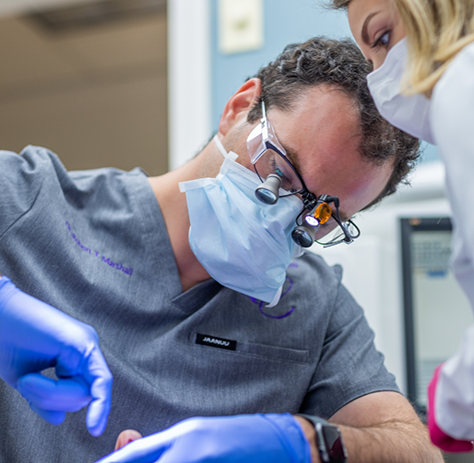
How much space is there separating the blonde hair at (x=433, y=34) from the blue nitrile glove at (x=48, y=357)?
1.86 ft

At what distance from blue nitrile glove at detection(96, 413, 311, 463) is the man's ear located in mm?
703

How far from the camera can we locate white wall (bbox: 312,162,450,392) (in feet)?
5.24

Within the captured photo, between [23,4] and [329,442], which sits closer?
[329,442]

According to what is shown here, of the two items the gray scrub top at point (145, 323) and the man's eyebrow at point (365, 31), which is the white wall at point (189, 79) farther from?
the man's eyebrow at point (365, 31)

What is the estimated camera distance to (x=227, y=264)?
1017 millimetres

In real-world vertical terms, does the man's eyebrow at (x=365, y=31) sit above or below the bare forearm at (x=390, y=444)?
above

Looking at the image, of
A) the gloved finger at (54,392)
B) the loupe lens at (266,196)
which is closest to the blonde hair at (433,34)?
the loupe lens at (266,196)

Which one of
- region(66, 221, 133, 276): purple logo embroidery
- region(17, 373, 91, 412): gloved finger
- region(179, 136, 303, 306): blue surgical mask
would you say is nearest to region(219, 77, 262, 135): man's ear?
region(179, 136, 303, 306): blue surgical mask

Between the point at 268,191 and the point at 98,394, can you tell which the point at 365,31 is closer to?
the point at 268,191

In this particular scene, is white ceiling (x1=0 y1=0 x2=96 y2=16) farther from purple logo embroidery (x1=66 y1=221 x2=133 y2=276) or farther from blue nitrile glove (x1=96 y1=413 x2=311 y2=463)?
blue nitrile glove (x1=96 y1=413 x2=311 y2=463)

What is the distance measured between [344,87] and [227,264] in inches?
17.1

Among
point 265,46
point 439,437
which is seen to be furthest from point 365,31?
point 265,46

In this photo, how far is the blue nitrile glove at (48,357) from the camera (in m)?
0.71

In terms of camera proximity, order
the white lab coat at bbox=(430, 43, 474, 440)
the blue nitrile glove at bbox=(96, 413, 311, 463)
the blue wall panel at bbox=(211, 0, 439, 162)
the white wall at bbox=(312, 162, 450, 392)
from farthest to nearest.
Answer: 1. the blue wall panel at bbox=(211, 0, 439, 162)
2. the white wall at bbox=(312, 162, 450, 392)
3. the blue nitrile glove at bbox=(96, 413, 311, 463)
4. the white lab coat at bbox=(430, 43, 474, 440)
